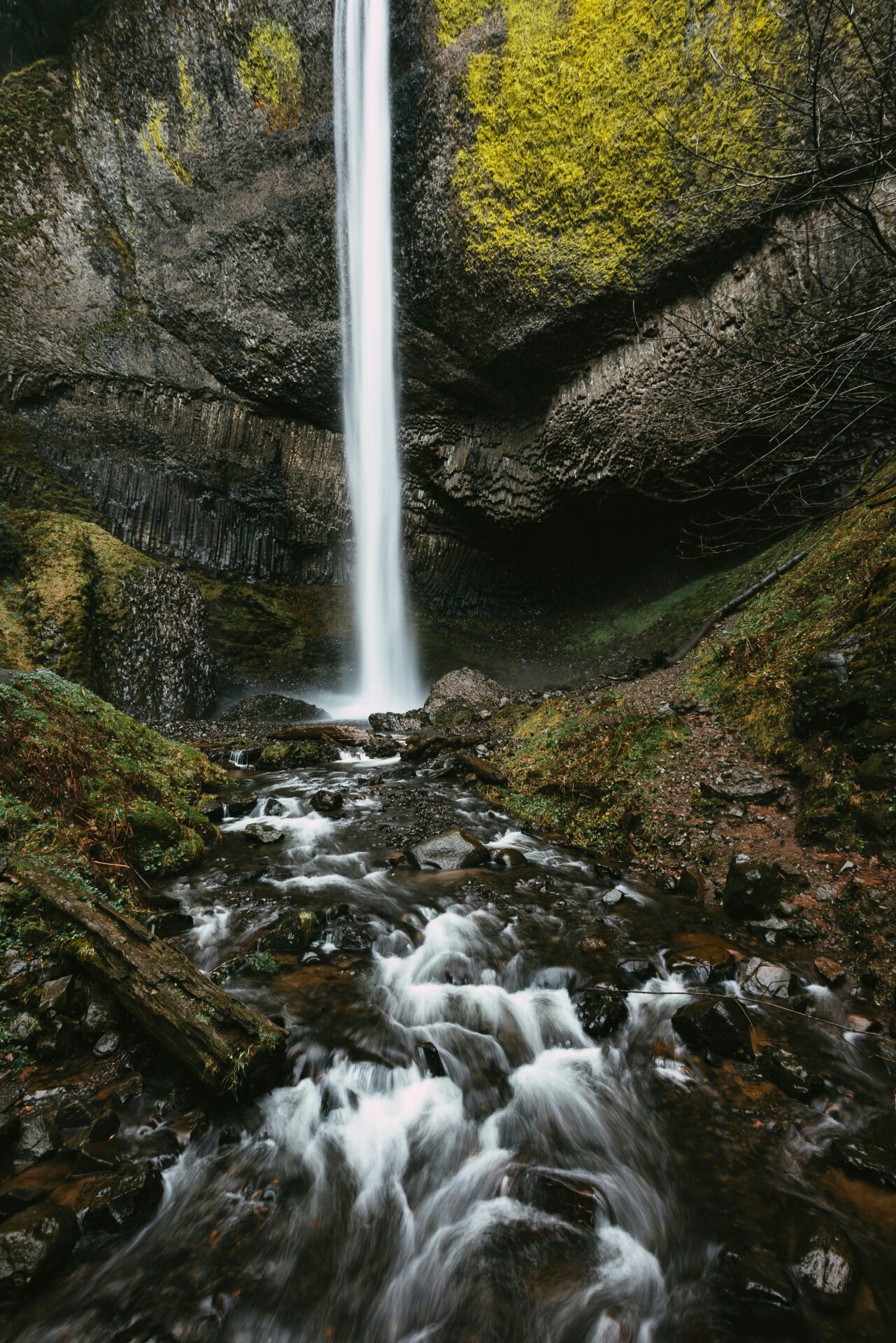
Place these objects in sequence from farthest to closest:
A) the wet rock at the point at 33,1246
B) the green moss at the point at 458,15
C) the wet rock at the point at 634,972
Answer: the green moss at the point at 458,15 < the wet rock at the point at 634,972 < the wet rock at the point at 33,1246

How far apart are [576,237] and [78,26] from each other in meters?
16.6

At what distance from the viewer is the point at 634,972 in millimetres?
3621

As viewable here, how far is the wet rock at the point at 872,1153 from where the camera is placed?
7.47 ft

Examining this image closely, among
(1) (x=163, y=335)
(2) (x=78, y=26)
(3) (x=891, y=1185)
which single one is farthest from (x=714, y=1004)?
(2) (x=78, y=26)

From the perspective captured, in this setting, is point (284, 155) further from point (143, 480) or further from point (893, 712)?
point (893, 712)

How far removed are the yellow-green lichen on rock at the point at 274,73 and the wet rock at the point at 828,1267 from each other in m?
22.8

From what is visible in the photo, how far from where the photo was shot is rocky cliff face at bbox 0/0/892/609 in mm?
12281

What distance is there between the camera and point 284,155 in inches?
597

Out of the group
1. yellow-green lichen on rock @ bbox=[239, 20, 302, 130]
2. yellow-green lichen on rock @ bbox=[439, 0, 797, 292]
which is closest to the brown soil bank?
yellow-green lichen on rock @ bbox=[439, 0, 797, 292]

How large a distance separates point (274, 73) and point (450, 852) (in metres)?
21.8

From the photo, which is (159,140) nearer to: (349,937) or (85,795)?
(85,795)

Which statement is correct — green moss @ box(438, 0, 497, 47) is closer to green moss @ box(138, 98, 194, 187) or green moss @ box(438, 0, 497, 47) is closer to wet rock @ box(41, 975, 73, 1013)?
green moss @ box(138, 98, 194, 187)

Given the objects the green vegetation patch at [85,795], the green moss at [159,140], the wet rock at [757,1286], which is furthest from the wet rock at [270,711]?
the green moss at [159,140]

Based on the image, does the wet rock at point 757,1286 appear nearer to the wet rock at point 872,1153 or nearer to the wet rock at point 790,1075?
the wet rock at point 872,1153
